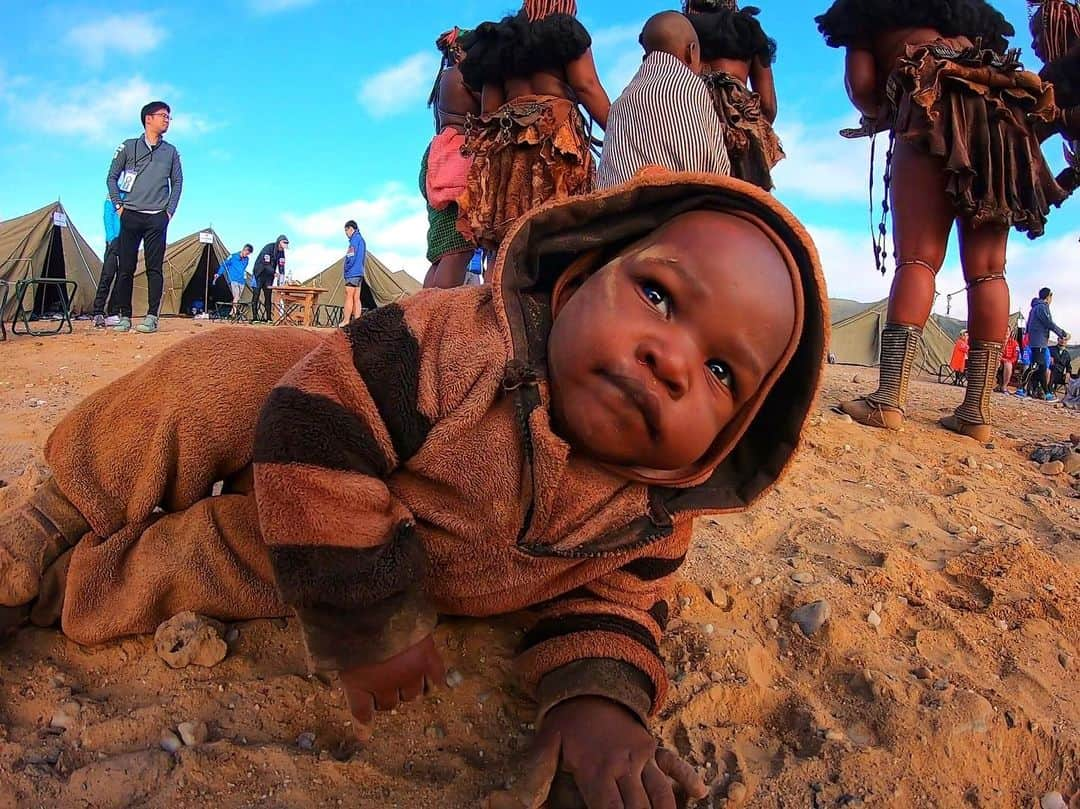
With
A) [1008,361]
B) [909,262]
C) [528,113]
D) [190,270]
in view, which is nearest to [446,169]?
[528,113]

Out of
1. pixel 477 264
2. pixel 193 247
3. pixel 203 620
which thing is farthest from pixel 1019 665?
pixel 193 247

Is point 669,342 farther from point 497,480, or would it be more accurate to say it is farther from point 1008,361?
point 1008,361

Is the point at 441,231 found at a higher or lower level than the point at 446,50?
lower

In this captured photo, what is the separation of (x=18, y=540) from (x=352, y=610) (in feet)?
2.36

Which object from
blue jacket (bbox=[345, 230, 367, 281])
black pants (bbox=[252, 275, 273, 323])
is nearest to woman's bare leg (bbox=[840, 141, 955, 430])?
blue jacket (bbox=[345, 230, 367, 281])

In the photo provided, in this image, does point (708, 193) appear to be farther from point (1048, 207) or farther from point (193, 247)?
point (193, 247)

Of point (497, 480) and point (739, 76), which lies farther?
point (739, 76)

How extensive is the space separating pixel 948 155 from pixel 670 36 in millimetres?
1365

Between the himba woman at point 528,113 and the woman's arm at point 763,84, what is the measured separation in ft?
2.53

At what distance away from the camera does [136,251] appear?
6.39 m

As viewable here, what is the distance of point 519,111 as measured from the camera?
3100 millimetres

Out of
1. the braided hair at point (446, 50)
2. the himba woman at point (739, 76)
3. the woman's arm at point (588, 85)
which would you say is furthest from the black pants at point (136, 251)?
the himba woman at point (739, 76)

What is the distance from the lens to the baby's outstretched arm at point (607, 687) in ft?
3.45

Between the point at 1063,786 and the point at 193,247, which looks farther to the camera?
the point at 193,247
